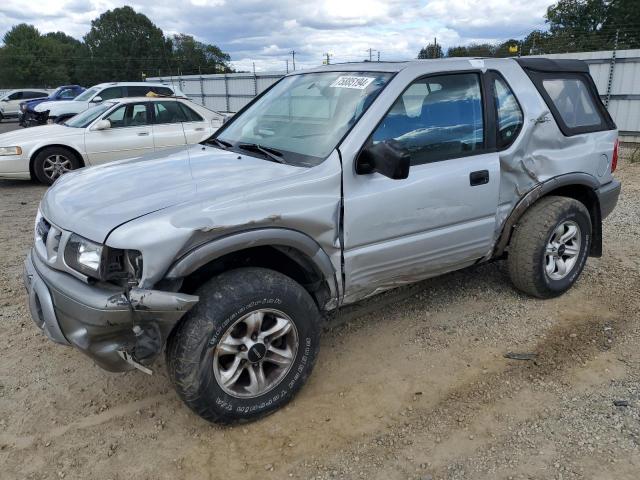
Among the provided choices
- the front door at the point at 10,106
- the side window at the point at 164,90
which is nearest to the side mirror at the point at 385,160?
the side window at the point at 164,90

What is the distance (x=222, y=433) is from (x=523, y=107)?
2.95 m

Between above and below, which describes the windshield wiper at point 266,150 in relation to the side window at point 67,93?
below

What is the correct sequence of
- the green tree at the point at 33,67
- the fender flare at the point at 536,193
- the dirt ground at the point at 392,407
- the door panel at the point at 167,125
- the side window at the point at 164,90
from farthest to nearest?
the green tree at the point at 33,67, the side window at the point at 164,90, the door panel at the point at 167,125, the fender flare at the point at 536,193, the dirt ground at the point at 392,407

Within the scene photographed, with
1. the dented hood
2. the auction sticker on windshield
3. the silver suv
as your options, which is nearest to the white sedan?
the silver suv

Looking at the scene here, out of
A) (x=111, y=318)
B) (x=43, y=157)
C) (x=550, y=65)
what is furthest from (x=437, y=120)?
(x=43, y=157)

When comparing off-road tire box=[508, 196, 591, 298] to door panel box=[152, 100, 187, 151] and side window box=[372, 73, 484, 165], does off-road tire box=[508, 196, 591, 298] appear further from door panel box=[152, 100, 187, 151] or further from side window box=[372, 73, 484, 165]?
door panel box=[152, 100, 187, 151]

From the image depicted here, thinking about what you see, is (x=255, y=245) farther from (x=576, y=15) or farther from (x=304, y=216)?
(x=576, y=15)

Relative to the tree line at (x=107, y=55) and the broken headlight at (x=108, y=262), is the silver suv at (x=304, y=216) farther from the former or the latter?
the tree line at (x=107, y=55)

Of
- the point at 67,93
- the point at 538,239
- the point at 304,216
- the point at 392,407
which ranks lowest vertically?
the point at 392,407

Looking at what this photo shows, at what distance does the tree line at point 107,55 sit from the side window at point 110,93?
4131 centimetres

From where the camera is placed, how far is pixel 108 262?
7.95ft

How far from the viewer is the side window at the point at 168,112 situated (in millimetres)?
9414

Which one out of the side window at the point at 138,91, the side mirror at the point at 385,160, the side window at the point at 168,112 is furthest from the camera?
the side window at the point at 138,91

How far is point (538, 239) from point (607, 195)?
0.95 m
